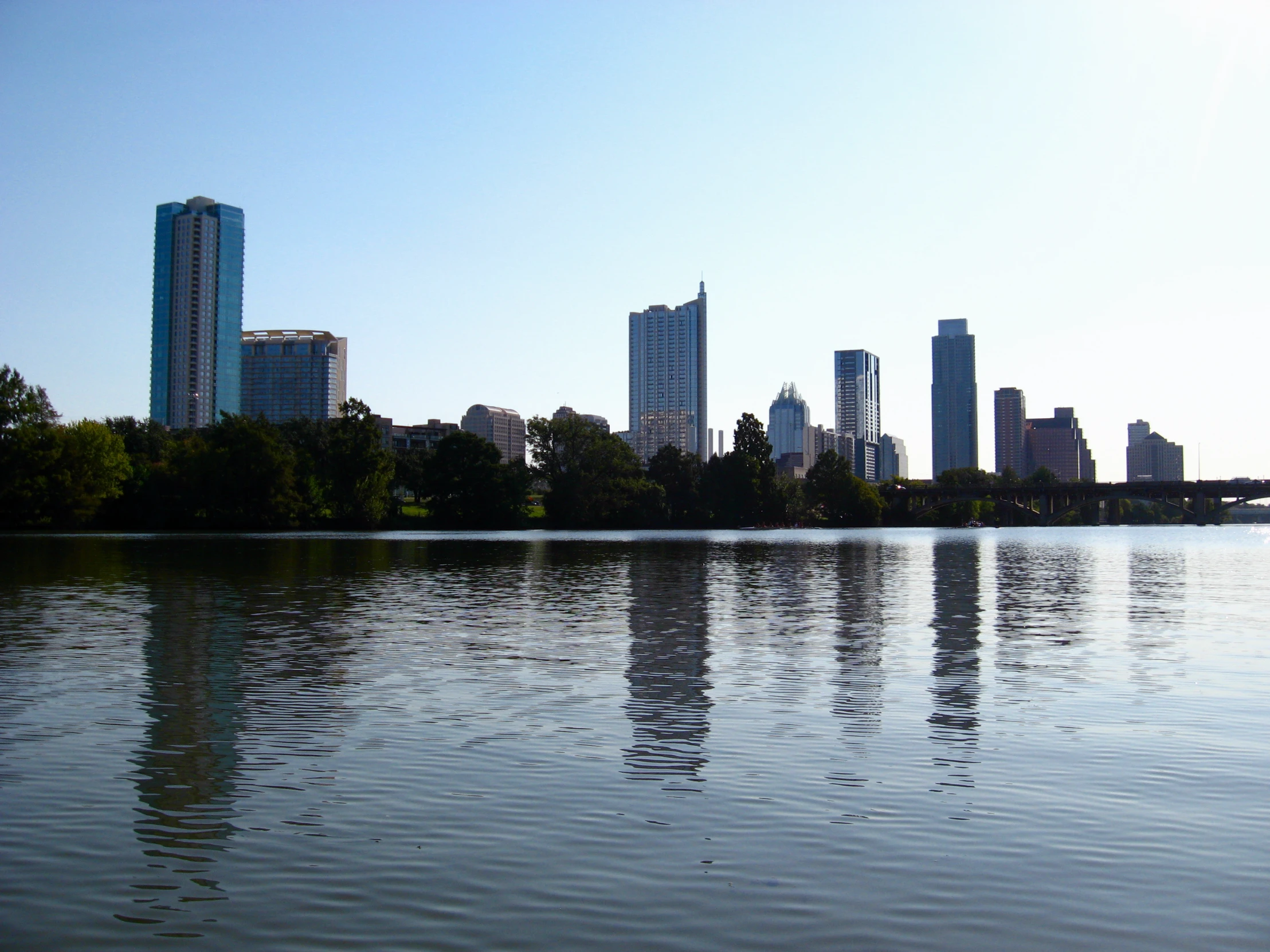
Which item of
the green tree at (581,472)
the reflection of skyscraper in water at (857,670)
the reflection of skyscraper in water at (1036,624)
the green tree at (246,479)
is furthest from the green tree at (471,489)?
the reflection of skyscraper in water at (857,670)

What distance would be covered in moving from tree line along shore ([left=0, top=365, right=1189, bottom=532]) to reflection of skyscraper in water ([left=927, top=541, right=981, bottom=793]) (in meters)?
106

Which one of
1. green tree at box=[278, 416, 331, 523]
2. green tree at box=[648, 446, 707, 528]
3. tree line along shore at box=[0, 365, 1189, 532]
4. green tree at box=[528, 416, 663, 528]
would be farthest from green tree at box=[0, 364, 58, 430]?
green tree at box=[648, 446, 707, 528]

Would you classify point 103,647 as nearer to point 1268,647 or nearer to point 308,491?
point 1268,647

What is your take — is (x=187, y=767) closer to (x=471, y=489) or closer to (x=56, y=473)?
(x=56, y=473)

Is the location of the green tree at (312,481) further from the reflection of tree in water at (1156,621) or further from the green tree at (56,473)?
the reflection of tree in water at (1156,621)

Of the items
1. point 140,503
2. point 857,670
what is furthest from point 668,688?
point 140,503

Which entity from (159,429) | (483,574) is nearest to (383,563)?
(483,574)

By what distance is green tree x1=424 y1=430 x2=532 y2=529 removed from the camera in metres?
154

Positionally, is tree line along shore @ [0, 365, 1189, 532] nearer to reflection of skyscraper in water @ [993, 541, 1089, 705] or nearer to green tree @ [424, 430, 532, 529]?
green tree @ [424, 430, 532, 529]

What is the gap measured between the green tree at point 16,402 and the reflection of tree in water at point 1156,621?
Result: 107632 millimetres

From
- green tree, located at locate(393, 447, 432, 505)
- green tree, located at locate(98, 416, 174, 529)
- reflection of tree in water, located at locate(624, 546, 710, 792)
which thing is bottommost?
reflection of tree in water, located at locate(624, 546, 710, 792)

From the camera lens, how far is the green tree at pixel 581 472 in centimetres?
15888

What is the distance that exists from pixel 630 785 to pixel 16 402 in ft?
402

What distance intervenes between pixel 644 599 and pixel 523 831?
26.0 metres
